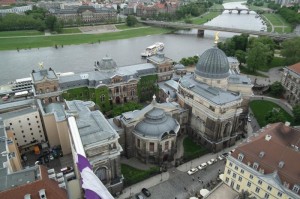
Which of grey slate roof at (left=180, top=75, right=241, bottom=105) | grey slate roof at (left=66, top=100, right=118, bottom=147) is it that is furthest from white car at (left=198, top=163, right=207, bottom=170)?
grey slate roof at (left=66, top=100, right=118, bottom=147)

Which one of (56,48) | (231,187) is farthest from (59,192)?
(56,48)

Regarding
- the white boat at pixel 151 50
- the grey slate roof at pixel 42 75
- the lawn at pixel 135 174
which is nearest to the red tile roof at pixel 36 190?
the lawn at pixel 135 174

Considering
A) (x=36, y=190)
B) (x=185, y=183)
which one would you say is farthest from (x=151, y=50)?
(x=36, y=190)

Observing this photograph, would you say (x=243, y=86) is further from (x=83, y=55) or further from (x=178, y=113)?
(x=83, y=55)

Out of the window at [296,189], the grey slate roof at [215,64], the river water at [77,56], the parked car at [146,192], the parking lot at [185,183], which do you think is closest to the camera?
the window at [296,189]

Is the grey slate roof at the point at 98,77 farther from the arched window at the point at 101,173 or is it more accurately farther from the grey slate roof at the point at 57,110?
the arched window at the point at 101,173

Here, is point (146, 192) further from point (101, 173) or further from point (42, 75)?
point (42, 75)
